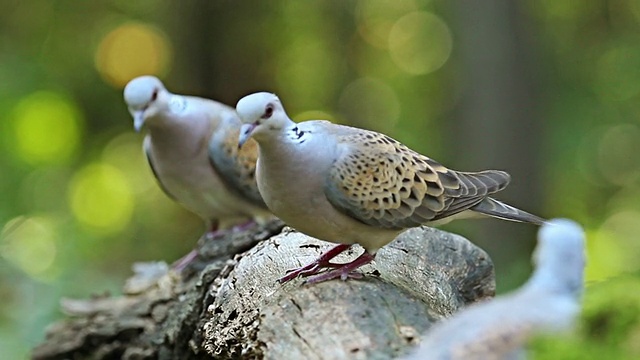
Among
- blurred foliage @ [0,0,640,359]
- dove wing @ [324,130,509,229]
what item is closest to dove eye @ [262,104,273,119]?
dove wing @ [324,130,509,229]

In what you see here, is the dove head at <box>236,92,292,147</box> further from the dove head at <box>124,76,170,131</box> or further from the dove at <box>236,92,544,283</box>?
the dove head at <box>124,76,170,131</box>

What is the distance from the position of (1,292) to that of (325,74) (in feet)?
21.1

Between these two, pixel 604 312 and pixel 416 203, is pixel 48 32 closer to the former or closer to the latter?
pixel 416 203

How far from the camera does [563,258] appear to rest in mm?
1839

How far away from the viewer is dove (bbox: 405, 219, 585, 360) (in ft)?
5.92

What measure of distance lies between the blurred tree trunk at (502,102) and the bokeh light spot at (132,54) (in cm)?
433

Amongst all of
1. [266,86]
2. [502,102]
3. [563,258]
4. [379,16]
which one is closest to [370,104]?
[379,16]

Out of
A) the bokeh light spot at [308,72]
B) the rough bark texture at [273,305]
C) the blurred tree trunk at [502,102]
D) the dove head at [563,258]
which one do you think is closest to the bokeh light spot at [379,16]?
the bokeh light spot at [308,72]

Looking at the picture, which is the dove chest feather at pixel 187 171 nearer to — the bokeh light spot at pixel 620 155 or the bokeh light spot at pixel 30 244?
the bokeh light spot at pixel 30 244

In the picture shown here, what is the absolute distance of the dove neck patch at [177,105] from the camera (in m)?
4.41

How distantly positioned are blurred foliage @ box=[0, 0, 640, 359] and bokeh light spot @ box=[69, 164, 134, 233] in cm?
2

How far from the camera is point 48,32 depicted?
993 cm

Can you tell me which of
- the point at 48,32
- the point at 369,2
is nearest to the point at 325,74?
the point at 369,2

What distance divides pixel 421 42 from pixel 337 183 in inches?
324
